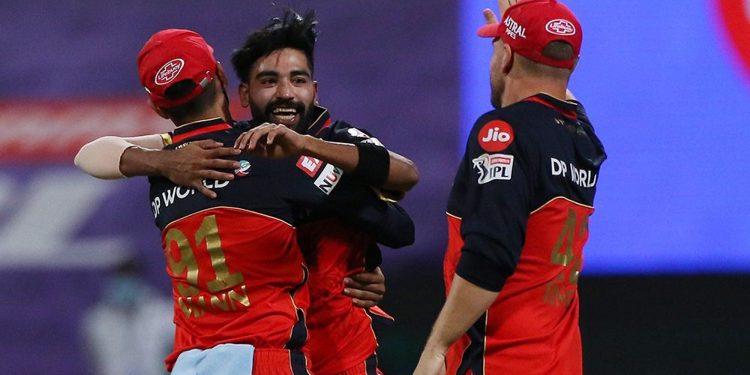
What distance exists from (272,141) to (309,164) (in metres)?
0.27

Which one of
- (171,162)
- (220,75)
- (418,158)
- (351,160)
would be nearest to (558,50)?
(351,160)

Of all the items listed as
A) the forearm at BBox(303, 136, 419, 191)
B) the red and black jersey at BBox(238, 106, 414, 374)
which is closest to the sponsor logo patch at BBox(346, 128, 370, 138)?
the red and black jersey at BBox(238, 106, 414, 374)

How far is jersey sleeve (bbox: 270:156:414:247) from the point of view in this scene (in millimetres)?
2928

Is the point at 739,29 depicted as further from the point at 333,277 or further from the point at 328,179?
the point at 328,179

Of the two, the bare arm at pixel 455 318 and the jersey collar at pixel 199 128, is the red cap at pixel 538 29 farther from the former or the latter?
the jersey collar at pixel 199 128

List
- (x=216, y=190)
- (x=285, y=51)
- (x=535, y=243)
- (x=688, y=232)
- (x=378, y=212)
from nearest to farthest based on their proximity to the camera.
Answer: (x=535, y=243), (x=216, y=190), (x=378, y=212), (x=285, y=51), (x=688, y=232)

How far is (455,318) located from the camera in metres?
2.57

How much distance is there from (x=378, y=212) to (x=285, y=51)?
613mm

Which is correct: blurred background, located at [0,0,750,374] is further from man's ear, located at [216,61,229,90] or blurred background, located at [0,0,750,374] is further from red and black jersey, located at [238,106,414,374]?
man's ear, located at [216,61,229,90]

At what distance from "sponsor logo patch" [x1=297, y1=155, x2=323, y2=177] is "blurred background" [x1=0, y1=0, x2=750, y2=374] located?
282cm

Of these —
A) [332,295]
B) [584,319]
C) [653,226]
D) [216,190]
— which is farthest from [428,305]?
[216,190]

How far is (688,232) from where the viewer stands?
5.53 m

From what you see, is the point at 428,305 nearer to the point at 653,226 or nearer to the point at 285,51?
the point at 653,226

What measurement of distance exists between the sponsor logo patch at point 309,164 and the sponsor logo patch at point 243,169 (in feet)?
0.41
